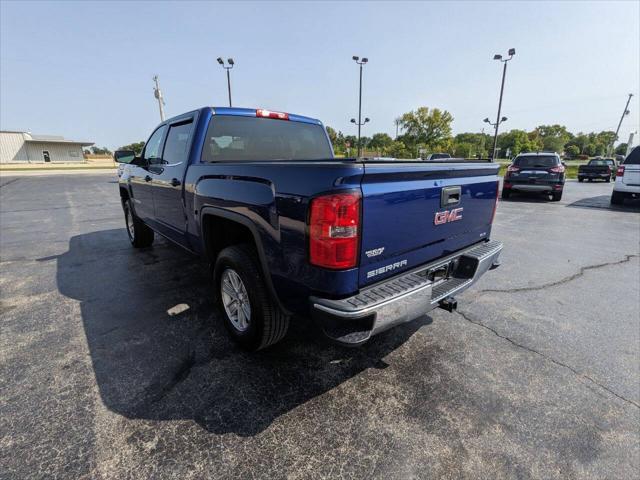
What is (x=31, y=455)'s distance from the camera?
1819mm

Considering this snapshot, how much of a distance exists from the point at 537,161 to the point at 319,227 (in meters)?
13.2

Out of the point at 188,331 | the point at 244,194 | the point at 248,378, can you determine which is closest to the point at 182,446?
the point at 248,378

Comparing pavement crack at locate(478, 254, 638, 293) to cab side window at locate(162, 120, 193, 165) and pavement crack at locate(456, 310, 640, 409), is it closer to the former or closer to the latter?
pavement crack at locate(456, 310, 640, 409)

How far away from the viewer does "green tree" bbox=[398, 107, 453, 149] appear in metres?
60.5

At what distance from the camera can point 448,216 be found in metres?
2.59

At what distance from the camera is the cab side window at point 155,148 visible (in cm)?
419

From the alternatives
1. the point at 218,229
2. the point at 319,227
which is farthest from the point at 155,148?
the point at 319,227

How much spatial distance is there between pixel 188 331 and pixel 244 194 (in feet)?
5.10

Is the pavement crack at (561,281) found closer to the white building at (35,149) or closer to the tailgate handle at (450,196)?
→ the tailgate handle at (450,196)

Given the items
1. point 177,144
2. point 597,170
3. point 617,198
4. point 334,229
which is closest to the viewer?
point 334,229

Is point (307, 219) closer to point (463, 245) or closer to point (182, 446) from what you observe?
point (182, 446)

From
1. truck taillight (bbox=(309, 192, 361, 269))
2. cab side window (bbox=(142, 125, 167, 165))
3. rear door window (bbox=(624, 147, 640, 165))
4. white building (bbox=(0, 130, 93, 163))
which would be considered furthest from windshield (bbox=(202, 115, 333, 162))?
white building (bbox=(0, 130, 93, 163))

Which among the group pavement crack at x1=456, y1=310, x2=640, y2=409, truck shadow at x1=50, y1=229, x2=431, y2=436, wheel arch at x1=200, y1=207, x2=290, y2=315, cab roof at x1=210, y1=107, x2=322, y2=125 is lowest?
pavement crack at x1=456, y1=310, x2=640, y2=409

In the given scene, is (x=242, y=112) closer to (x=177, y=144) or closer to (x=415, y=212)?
(x=177, y=144)
